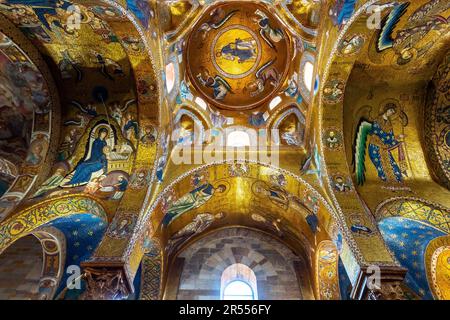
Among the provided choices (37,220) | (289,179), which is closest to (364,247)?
(289,179)

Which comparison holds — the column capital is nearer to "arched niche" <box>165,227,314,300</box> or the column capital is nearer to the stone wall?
"arched niche" <box>165,227,314,300</box>

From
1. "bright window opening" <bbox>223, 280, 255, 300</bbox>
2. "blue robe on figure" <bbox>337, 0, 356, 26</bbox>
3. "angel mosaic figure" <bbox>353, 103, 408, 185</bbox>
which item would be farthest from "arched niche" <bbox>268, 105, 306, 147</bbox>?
"bright window opening" <bbox>223, 280, 255, 300</bbox>

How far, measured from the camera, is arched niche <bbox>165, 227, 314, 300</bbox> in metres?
10.9

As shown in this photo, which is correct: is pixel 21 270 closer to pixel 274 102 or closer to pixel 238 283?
pixel 238 283

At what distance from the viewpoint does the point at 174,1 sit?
9.09m

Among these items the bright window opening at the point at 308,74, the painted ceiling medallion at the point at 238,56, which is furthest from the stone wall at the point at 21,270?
Result: the bright window opening at the point at 308,74

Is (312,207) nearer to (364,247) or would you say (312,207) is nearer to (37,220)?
(364,247)

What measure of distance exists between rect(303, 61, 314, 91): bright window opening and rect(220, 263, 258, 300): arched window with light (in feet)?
22.8

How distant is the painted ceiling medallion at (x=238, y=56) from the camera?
10.4 meters

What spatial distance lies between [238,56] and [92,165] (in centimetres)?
632

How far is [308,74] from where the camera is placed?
10008 millimetres

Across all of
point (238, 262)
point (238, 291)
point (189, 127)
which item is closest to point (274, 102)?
point (189, 127)

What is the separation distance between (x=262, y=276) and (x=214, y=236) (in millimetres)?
2561
